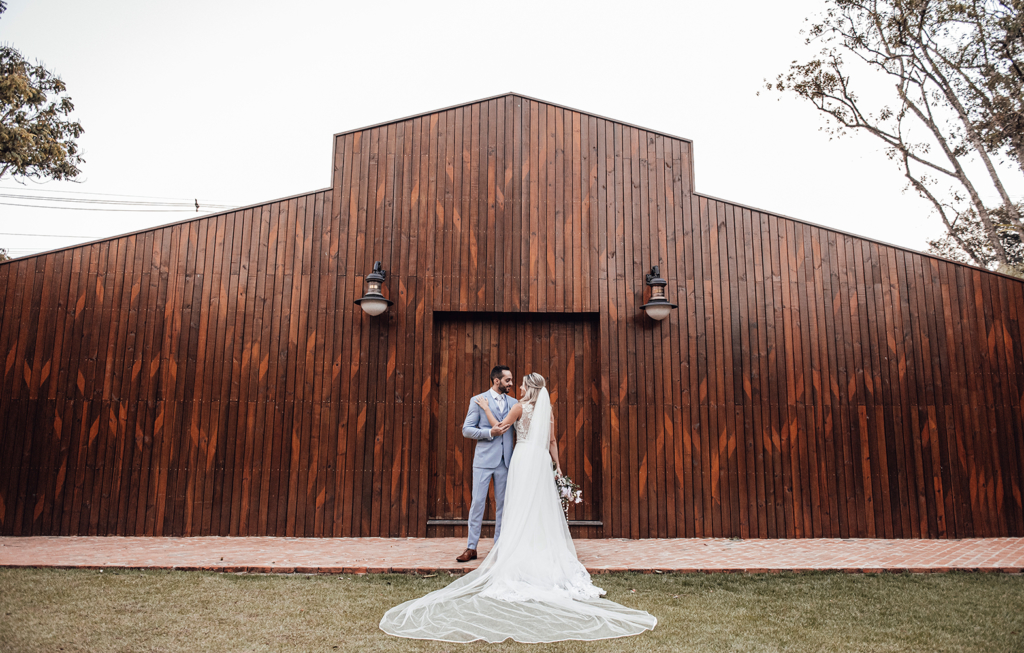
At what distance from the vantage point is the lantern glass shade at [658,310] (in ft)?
21.8

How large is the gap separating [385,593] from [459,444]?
2888 mm

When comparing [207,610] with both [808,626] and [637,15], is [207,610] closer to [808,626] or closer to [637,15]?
[808,626]

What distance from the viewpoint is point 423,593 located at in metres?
3.96

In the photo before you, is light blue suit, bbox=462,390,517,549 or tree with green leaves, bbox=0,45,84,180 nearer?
light blue suit, bbox=462,390,517,549

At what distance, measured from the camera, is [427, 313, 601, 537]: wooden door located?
671 centimetres

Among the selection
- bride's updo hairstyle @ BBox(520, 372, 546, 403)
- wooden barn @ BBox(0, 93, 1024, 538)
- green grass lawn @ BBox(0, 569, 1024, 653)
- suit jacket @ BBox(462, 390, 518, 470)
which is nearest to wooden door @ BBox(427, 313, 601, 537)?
wooden barn @ BBox(0, 93, 1024, 538)

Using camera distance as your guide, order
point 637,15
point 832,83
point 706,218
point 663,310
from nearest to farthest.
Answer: point 663,310 → point 706,218 → point 637,15 → point 832,83

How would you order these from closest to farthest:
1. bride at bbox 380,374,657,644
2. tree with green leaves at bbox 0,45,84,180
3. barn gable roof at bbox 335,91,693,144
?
bride at bbox 380,374,657,644 < barn gable roof at bbox 335,91,693,144 < tree with green leaves at bbox 0,45,84,180

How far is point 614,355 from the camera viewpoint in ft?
22.4

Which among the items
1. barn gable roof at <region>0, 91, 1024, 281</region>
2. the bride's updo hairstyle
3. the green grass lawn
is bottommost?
the green grass lawn

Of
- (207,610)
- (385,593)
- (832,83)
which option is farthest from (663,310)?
(832,83)

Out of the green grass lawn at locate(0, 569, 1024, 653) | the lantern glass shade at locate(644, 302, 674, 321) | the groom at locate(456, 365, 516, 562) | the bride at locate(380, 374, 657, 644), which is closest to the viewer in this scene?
the green grass lawn at locate(0, 569, 1024, 653)

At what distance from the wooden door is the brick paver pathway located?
506 millimetres

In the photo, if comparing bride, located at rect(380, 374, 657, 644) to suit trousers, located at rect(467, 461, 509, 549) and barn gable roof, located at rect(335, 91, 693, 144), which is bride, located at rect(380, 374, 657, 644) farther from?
barn gable roof, located at rect(335, 91, 693, 144)
